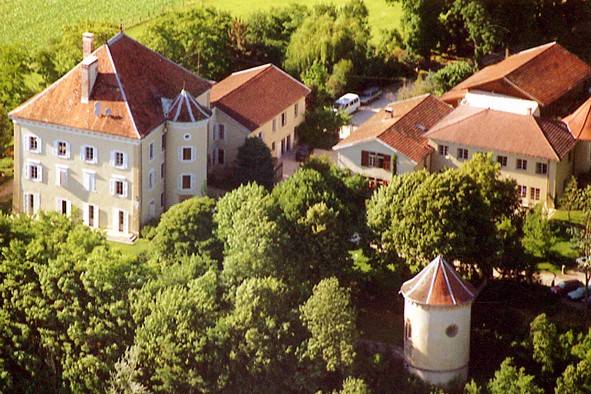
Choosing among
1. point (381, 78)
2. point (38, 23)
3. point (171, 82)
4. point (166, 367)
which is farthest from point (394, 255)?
point (38, 23)

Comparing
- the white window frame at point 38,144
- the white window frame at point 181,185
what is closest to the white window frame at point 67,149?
the white window frame at point 38,144

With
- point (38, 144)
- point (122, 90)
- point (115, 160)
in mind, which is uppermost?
point (122, 90)

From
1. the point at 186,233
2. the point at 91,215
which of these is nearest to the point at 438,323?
the point at 186,233

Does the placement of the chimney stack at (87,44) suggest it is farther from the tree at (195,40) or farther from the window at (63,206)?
the tree at (195,40)

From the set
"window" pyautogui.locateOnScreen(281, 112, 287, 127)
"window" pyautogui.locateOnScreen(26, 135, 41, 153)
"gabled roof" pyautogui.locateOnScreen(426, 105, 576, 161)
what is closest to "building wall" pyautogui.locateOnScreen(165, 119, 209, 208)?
"window" pyautogui.locateOnScreen(26, 135, 41, 153)

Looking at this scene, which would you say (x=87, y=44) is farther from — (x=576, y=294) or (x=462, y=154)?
(x=576, y=294)

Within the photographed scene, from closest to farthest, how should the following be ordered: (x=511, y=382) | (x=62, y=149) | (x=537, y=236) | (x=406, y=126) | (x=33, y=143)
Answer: (x=511, y=382), (x=537, y=236), (x=62, y=149), (x=33, y=143), (x=406, y=126)

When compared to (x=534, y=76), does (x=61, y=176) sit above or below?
below
